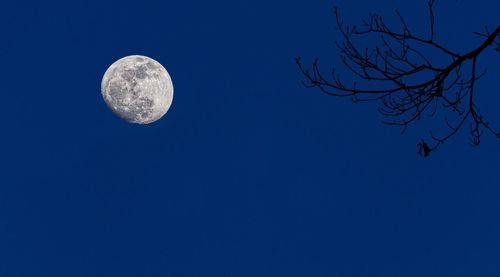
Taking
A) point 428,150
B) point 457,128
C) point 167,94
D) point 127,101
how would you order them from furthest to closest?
point 167,94
point 127,101
point 457,128
point 428,150

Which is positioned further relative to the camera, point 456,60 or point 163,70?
point 163,70

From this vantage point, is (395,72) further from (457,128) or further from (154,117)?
(154,117)

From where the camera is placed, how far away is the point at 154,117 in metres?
21.1

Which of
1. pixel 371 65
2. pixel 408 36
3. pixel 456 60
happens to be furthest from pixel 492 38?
pixel 371 65

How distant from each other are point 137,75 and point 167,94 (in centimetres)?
155

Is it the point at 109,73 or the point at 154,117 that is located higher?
the point at 109,73

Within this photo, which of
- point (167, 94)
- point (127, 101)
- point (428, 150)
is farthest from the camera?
point (167, 94)

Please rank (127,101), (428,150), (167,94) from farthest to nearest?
(167,94) < (127,101) < (428,150)

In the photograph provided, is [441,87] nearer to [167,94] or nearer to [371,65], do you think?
[371,65]

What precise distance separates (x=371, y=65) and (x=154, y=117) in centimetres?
1489

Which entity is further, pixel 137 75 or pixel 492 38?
pixel 137 75

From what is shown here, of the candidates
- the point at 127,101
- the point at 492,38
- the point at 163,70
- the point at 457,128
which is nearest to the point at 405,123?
the point at 457,128

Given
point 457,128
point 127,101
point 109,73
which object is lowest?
point 457,128

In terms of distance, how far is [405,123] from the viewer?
7.25m
